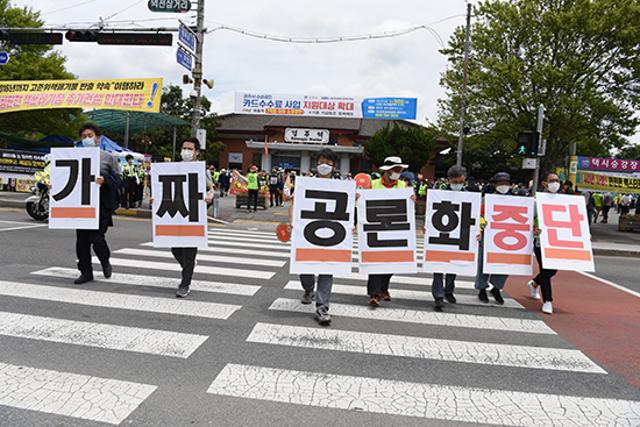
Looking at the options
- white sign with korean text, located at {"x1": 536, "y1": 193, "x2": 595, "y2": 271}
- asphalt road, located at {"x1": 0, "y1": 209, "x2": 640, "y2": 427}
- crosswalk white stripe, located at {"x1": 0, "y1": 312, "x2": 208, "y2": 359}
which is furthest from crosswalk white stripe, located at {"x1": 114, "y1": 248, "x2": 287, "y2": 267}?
white sign with korean text, located at {"x1": 536, "y1": 193, "x2": 595, "y2": 271}

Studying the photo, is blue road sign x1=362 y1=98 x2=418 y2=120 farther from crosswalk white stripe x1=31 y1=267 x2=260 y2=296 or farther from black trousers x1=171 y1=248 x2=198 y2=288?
black trousers x1=171 y1=248 x2=198 y2=288

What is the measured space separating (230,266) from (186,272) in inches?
87.2

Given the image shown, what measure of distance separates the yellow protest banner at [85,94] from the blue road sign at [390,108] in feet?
90.5

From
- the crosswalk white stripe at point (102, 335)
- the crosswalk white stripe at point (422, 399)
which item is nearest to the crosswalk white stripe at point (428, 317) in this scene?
the crosswalk white stripe at point (102, 335)

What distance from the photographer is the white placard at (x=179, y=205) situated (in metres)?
6.27

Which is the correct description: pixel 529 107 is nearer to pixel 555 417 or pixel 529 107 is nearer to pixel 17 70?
pixel 555 417

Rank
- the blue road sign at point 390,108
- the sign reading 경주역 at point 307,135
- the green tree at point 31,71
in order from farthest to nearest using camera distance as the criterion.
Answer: the sign reading 경주역 at point 307,135
the blue road sign at point 390,108
the green tree at point 31,71

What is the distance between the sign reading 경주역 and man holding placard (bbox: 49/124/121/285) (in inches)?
1478

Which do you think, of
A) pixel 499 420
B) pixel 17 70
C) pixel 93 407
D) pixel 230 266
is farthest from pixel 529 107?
pixel 17 70

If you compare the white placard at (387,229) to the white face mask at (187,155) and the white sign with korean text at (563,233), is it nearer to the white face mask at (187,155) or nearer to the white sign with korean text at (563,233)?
the white sign with korean text at (563,233)

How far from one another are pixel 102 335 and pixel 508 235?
5.24 metres

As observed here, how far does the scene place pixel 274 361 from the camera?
418 centimetres

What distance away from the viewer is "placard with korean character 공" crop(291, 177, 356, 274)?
18.6ft

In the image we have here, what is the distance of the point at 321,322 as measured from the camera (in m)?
5.33
